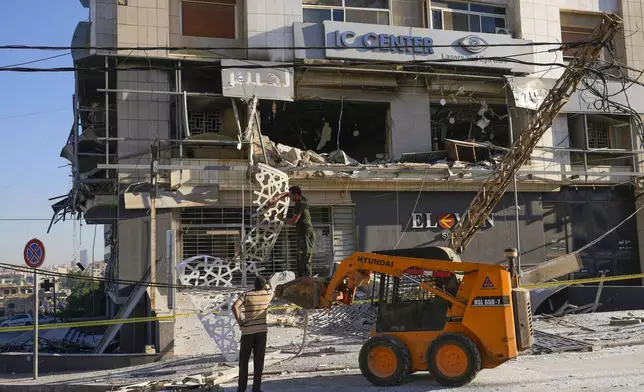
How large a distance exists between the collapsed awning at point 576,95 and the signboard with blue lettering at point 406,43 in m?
0.58

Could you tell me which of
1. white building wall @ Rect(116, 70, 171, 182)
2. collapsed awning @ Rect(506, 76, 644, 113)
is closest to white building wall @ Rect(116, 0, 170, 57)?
white building wall @ Rect(116, 70, 171, 182)

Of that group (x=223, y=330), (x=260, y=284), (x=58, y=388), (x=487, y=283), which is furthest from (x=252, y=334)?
(x=58, y=388)

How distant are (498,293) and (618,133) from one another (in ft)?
55.1

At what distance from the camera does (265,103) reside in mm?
19781

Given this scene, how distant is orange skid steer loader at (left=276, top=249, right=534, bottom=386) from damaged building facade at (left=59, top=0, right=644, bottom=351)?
649 centimetres

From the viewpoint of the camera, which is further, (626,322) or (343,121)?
(343,121)

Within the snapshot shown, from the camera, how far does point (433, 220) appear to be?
19.7 meters

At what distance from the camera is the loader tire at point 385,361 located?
9.27 metres

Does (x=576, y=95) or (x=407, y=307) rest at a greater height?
(x=576, y=95)

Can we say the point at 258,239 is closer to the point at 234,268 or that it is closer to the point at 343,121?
the point at 234,268

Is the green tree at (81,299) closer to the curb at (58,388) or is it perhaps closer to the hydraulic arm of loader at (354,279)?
the curb at (58,388)

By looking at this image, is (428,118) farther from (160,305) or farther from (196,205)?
(160,305)

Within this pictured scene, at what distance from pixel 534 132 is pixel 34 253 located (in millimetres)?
11453

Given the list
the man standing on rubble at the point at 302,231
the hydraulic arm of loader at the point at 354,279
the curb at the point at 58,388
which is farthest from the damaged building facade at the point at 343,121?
the hydraulic arm of loader at the point at 354,279
